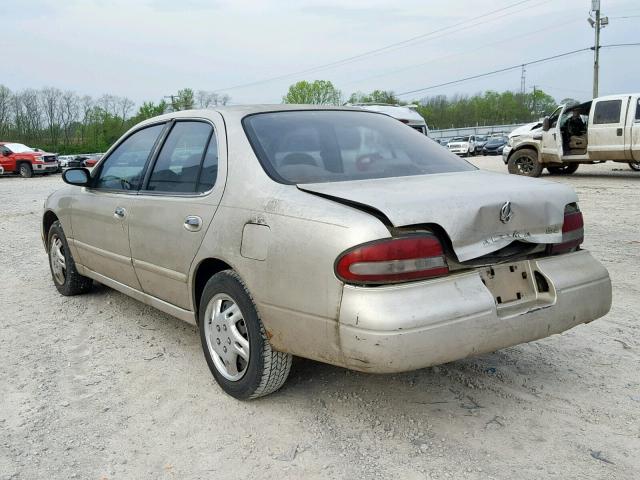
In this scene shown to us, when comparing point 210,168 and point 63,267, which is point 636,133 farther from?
point 210,168

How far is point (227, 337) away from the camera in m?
3.15

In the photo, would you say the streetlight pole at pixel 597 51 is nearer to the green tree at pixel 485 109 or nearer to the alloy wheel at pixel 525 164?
the alloy wheel at pixel 525 164

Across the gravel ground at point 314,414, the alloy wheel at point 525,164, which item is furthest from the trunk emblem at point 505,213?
the alloy wheel at point 525,164

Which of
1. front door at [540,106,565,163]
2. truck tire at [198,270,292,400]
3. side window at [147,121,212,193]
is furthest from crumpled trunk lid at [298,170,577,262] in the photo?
front door at [540,106,565,163]

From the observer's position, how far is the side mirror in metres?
4.48

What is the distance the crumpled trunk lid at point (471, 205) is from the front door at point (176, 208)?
75 cm

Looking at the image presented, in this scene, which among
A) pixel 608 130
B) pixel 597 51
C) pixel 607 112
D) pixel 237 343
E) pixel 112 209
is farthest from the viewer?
pixel 597 51

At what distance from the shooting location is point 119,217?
400 centimetres

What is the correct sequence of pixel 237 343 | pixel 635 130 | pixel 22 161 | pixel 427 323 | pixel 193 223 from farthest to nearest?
pixel 22 161 < pixel 635 130 < pixel 193 223 < pixel 237 343 < pixel 427 323

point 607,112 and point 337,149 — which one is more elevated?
point 337,149

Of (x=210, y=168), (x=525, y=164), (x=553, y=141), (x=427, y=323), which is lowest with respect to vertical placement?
(x=525, y=164)

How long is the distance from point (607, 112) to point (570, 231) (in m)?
13.0

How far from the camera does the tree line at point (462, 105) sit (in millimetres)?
93562

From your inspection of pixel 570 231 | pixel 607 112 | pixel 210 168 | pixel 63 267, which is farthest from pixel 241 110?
pixel 607 112
